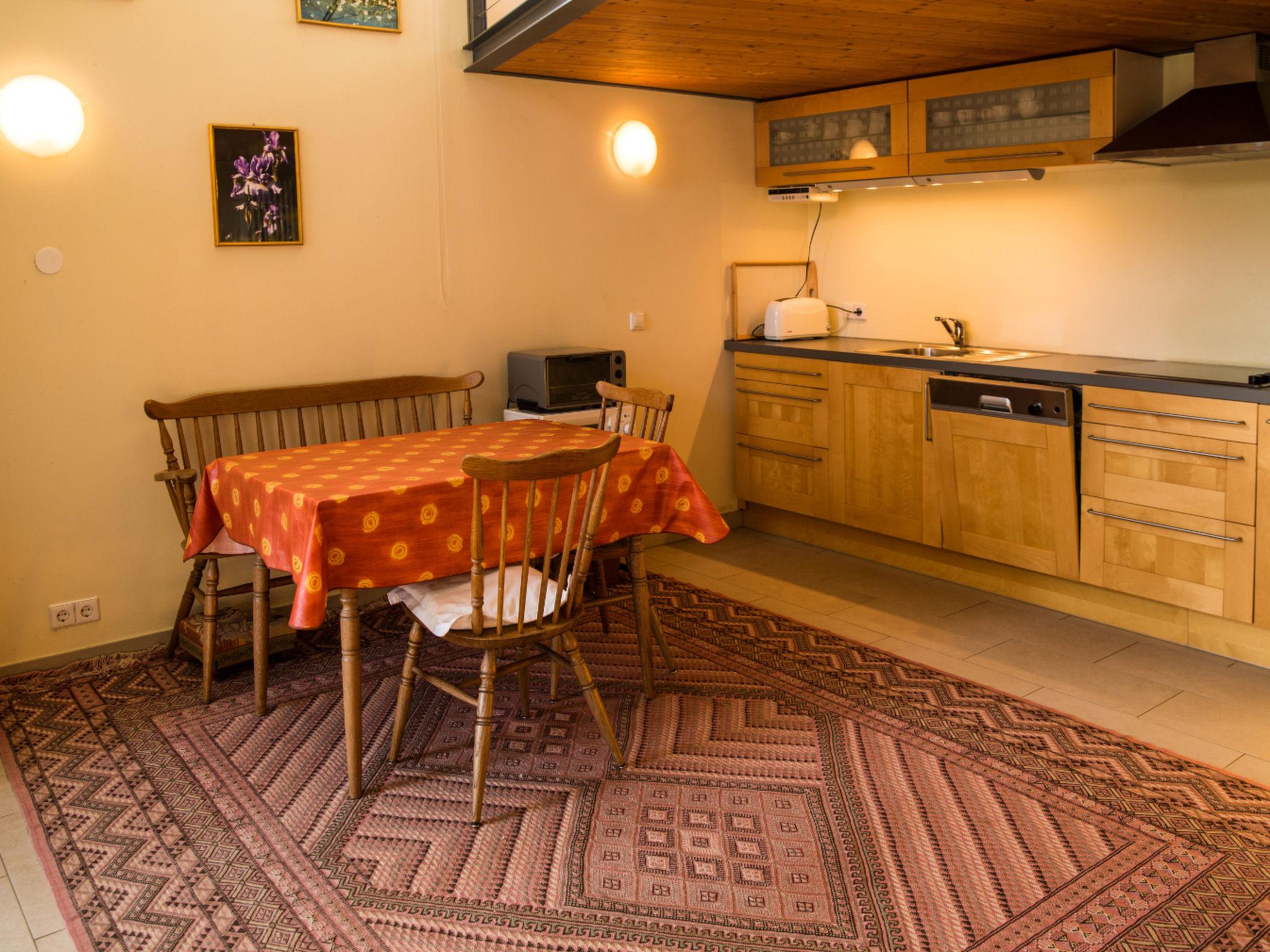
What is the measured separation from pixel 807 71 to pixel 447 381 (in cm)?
197

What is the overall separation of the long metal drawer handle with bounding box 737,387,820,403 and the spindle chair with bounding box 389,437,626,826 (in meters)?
2.05

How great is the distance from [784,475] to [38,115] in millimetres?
3280

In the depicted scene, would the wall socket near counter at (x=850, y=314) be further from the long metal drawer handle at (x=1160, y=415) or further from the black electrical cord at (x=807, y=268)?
the long metal drawer handle at (x=1160, y=415)

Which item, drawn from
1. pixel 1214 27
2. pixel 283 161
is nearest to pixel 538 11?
pixel 283 161

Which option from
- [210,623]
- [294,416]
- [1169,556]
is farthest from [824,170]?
[210,623]

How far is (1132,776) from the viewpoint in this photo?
8.91 ft

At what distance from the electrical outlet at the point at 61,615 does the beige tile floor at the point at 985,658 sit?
83cm

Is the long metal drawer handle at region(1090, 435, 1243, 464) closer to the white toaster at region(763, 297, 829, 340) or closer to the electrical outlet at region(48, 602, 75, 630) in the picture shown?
the white toaster at region(763, 297, 829, 340)

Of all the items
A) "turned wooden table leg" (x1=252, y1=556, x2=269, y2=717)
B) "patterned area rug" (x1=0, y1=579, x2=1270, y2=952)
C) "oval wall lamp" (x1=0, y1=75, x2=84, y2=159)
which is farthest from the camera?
"oval wall lamp" (x1=0, y1=75, x2=84, y2=159)

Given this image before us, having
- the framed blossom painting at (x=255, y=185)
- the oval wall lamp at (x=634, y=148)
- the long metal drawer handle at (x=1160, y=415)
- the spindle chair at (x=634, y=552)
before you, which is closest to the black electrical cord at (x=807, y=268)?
the oval wall lamp at (x=634, y=148)

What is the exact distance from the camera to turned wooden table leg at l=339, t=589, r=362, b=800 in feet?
8.51

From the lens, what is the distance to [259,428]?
379 cm

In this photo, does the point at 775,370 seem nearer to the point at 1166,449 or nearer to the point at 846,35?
the point at 846,35

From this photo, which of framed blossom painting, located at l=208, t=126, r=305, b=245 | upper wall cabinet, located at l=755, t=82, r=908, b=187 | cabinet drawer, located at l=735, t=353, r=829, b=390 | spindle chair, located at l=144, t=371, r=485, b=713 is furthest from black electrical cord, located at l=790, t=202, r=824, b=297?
framed blossom painting, located at l=208, t=126, r=305, b=245
